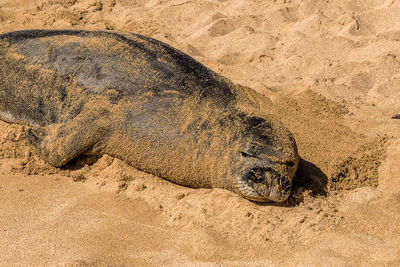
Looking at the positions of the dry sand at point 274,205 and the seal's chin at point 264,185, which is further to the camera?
the seal's chin at point 264,185

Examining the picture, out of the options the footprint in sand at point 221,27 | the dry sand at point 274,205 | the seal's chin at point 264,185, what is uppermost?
the seal's chin at point 264,185

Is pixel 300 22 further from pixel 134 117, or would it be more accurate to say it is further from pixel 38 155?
pixel 38 155

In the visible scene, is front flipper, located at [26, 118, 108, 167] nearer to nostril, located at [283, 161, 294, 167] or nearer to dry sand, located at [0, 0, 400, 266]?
dry sand, located at [0, 0, 400, 266]

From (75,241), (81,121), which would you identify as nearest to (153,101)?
(81,121)

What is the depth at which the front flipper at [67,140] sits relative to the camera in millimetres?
4102

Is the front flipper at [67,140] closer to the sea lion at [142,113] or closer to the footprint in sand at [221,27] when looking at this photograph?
the sea lion at [142,113]

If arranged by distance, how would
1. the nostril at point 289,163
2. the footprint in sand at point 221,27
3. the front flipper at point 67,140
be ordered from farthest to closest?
the footprint in sand at point 221,27, the front flipper at point 67,140, the nostril at point 289,163

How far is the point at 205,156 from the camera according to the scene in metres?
3.84

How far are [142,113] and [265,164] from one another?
3.84 feet

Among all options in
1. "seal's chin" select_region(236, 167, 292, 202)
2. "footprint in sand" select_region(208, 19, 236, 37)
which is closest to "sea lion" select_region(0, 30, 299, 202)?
"seal's chin" select_region(236, 167, 292, 202)

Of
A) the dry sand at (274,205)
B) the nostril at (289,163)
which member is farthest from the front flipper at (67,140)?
the nostril at (289,163)

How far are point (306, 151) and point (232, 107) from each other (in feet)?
2.72

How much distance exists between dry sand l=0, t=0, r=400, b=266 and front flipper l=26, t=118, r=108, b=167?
165mm

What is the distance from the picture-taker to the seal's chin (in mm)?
3555
